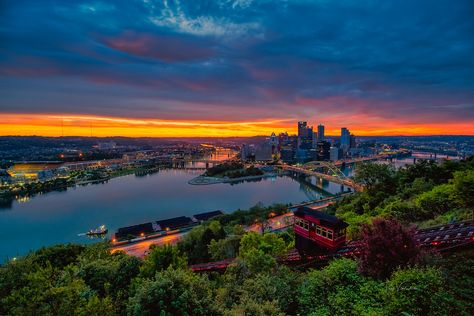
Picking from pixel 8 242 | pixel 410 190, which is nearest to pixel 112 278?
pixel 410 190

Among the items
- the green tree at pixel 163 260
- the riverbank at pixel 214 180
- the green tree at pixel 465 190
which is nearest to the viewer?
the green tree at pixel 163 260

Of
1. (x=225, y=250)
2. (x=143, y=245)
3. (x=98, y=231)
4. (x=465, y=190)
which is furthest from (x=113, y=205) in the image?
(x=465, y=190)

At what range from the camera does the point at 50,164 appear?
5428 cm

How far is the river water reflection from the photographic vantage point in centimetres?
1608

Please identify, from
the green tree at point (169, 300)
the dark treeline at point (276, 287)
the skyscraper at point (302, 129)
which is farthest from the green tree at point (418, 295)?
the skyscraper at point (302, 129)

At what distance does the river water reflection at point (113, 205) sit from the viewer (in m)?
16.1

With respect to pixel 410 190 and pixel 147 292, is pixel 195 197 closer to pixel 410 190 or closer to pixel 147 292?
pixel 410 190

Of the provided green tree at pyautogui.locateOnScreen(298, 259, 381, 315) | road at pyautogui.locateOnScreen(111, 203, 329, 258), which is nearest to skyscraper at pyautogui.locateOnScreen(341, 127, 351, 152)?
road at pyautogui.locateOnScreen(111, 203, 329, 258)

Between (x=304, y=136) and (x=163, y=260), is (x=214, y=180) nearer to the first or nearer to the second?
(x=163, y=260)

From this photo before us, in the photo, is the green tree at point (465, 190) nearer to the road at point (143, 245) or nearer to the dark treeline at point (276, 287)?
the dark treeline at point (276, 287)

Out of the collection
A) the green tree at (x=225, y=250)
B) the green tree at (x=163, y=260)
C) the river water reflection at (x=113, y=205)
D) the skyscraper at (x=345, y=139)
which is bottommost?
the river water reflection at (x=113, y=205)

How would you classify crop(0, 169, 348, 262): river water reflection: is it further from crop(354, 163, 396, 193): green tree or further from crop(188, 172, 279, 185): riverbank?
crop(354, 163, 396, 193): green tree

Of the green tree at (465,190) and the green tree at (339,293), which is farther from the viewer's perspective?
the green tree at (465,190)

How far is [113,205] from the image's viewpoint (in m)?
22.5
